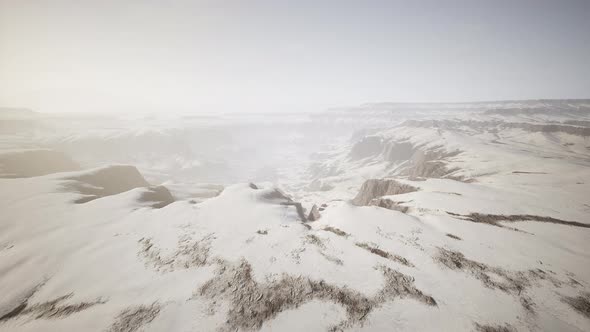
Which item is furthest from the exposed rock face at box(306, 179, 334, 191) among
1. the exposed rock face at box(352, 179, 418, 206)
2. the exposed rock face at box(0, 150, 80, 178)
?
the exposed rock face at box(0, 150, 80, 178)

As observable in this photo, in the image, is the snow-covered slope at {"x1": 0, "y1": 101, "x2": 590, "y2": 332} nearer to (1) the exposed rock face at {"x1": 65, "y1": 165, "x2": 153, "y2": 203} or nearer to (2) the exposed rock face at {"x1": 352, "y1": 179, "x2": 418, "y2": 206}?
(1) the exposed rock face at {"x1": 65, "y1": 165, "x2": 153, "y2": 203}

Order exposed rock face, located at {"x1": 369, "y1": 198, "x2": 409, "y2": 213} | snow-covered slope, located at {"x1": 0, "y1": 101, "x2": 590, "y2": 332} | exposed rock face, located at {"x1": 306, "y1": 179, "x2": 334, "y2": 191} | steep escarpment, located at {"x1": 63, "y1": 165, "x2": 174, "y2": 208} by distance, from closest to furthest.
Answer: snow-covered slope, located at {"x1": 0, "y1": 101, "x2": 590, "y2": 332} < exposed rock face, located at {"x1": 369, "y1": 198, "x2": 409, "y2": 213} < steep escarpment, located at {"x1": 63, "y1": 165, "x2": 174, "y2": 208} < exposed rock face, located at {"x1": 306, "y1": 179, "x2": 334, "y2": 191}

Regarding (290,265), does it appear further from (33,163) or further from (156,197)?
(33,163)

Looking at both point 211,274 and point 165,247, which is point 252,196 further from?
point 211,274

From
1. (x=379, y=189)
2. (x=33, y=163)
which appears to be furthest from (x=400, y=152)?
(x=33, y=163)

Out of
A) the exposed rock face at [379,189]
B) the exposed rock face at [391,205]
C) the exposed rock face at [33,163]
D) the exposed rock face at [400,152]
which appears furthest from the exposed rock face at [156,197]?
the exposed rock face at [400,152]

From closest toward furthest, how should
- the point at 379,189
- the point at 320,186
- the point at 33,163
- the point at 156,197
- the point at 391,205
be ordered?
the point at 391,205, the point at 156,197, the point at 379,189, the point at 33,163, the point at 320,186
